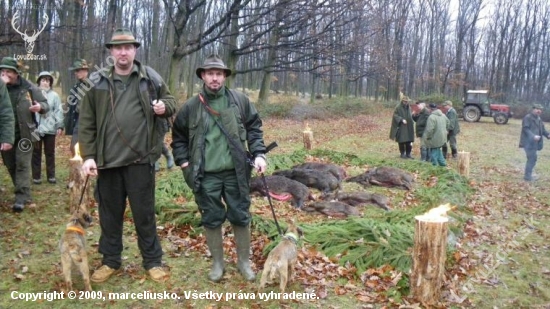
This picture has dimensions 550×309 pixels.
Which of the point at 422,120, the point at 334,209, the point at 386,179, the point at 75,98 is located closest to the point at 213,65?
the point at 334,209

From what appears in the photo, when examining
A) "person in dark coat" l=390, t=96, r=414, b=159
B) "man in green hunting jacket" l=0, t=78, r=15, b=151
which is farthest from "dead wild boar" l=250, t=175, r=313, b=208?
"person in dark coat" l=390, t=96, r=414, b=159

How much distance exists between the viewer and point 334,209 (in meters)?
6.83

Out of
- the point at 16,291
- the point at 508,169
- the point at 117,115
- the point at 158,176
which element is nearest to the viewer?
the point at 117,115

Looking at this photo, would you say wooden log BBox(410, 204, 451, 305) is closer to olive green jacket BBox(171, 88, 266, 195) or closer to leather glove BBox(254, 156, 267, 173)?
leather glove BBox(254, 156, 267, 173)

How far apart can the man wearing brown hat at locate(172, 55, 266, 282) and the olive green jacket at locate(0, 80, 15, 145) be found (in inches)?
95.0

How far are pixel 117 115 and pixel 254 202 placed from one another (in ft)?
12.4

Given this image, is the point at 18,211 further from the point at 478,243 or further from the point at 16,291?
the point at 478,243

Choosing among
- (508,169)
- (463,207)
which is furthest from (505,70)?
(463,207)

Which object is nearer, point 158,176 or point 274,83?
point 158,176

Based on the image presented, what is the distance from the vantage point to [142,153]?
3830 millimetres

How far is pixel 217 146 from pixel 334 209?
3373 mm

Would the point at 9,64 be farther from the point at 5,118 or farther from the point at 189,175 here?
the point at 189,175

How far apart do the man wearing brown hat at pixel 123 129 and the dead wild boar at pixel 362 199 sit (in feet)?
13.8

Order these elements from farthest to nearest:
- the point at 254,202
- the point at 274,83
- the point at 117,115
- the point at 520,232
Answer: the point at 274,83 < the point at 254,202 < the point at 520,232 < the point at 117,115
